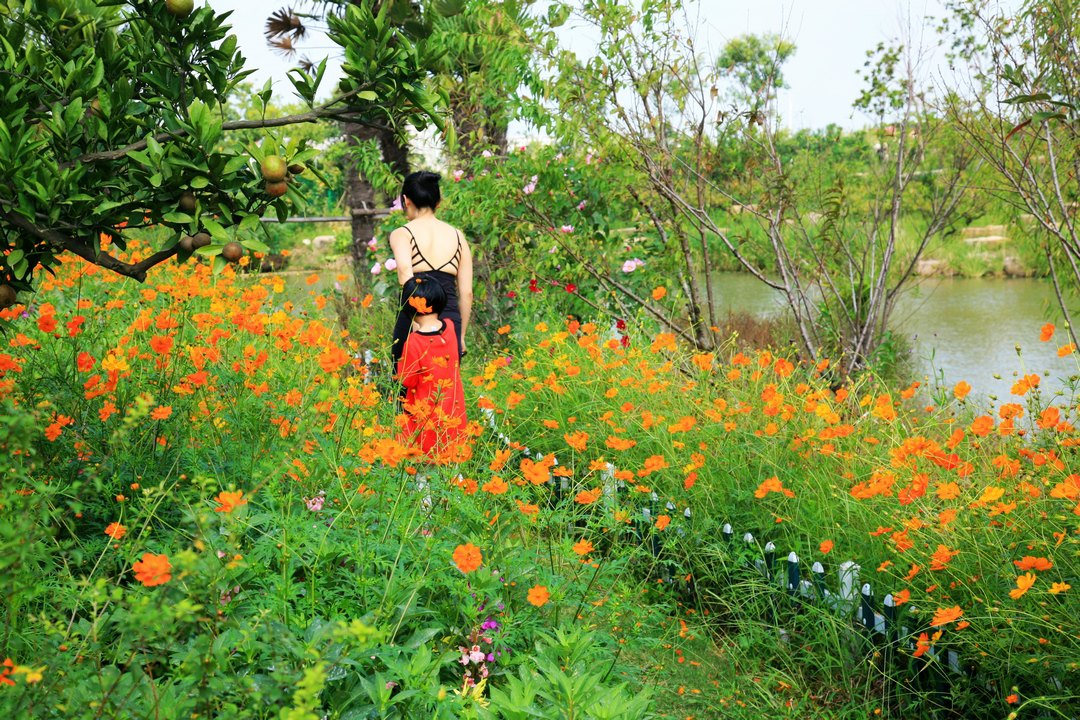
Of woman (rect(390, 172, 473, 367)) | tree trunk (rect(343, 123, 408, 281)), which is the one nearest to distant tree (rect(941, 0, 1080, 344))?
woman (rect(390, 172, 473, 367))

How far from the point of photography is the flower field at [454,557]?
1704mm

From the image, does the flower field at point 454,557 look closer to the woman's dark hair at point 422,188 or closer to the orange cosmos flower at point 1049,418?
the orange cosmos flower at point 1049,418

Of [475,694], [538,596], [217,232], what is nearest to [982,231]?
[538,596]

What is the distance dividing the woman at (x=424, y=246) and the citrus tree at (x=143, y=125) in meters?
2.01

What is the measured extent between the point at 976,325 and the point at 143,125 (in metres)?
10.7

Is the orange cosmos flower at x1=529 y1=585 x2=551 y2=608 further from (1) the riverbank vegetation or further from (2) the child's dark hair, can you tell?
(2) the child's dark hair

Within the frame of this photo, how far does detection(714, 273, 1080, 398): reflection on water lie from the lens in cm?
806

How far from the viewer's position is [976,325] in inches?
Result: 427

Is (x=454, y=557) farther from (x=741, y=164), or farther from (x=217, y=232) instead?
(x=741, y=164)

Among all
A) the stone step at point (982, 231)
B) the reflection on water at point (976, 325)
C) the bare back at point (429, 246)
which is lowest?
the reflection on water at point (976, 325)

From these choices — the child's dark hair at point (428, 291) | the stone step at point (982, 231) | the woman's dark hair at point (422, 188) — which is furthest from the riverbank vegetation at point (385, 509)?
the stone step at point (982, 231)

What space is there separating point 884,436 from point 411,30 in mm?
7035

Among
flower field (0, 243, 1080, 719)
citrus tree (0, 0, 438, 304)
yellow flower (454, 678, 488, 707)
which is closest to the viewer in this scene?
flower field (0, 243, 1080, 719)

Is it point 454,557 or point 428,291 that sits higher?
point 428,291
